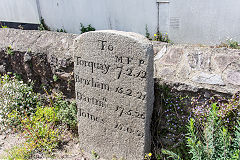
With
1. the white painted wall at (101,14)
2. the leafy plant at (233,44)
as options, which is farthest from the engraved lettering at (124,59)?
the white painted wall at (101,14)

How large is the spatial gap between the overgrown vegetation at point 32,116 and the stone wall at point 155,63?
21cm

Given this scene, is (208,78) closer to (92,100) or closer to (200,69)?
(200,69)

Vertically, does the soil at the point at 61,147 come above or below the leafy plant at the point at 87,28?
below

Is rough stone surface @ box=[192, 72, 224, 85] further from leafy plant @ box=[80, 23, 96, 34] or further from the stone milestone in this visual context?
leafy plant @ box=[80, 23, 96, 34]

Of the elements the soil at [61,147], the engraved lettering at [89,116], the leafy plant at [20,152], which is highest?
the engraved lettering at [89,116]

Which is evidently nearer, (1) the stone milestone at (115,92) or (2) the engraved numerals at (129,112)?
(1) the stone milestone at (115,92)

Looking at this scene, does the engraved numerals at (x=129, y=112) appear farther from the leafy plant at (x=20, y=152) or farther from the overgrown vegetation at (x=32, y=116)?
the leafy plant at (x=20, y=152)

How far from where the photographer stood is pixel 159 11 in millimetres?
5039

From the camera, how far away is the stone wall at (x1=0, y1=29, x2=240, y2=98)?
197 cm

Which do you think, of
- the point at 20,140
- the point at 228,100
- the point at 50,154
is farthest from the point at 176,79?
the point at 20,140

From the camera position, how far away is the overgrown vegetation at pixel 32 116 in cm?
262

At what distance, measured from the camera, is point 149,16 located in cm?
520

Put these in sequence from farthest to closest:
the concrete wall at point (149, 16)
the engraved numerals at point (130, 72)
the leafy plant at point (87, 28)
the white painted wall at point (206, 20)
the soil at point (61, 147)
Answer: the leafy plant at point (87, 28) → the concrete wall at point (149, 16) → the white painted wall at point (206, 20) → the soil at point (61, 147) → the engraved numerals at point (130, 72)

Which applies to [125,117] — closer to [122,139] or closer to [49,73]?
[122,139]
